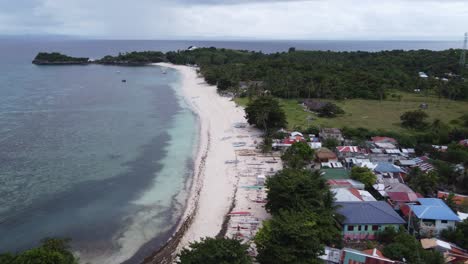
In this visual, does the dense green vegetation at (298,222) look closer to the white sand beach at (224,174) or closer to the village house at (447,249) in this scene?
the white sand beach at (224,174)

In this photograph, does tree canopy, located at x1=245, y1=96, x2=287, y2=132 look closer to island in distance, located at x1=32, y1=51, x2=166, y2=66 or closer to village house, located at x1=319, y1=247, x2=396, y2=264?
village house, located at x1=319, y1=247, x2=396, y2=264

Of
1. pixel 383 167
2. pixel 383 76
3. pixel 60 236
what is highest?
pixel 383 76

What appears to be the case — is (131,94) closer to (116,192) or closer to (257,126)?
(257,126)

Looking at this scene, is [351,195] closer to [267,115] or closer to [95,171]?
[267,115]

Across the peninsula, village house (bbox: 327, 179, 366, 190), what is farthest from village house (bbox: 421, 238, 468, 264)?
the peninsula

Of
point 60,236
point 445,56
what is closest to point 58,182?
point 60,236

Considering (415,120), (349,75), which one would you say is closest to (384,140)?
(415,120)
